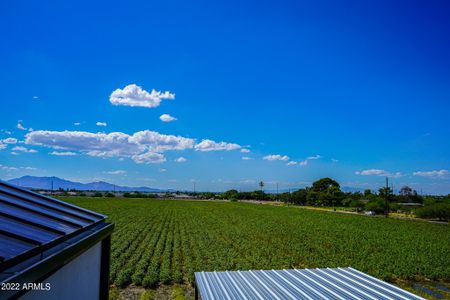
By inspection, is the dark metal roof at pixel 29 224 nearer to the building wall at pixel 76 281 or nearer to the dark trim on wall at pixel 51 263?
the dark trim on wall at pixel 51 263

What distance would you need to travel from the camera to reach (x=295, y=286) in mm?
6078

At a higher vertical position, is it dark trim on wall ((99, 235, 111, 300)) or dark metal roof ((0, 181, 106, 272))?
dark metal roof ((0, 181, 106, 272))

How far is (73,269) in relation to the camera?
4.85 metres

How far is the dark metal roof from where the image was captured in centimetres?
323

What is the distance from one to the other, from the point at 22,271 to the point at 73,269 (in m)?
2.06

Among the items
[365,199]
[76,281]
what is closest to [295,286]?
[76,281]

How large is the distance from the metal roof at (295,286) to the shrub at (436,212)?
52026 mm

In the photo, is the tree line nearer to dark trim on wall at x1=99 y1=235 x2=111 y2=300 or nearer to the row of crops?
the row of crops

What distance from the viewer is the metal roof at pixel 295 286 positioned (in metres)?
5.51

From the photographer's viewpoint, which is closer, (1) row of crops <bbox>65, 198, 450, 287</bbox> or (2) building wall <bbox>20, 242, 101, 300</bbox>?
(2) building wall <bbox>20, 242, 101, 300</bbox>

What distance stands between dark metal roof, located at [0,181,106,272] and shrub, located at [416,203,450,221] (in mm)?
56431

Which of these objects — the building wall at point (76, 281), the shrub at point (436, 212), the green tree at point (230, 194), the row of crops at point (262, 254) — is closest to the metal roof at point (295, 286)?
the building wall at point (76, 281)

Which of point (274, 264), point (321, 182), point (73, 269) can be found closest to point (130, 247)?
point (274, 264)

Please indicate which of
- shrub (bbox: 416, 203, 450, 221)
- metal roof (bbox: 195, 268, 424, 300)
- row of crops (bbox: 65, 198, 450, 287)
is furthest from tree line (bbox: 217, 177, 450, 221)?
metal roof (bbox: 195, 268, 424, 300)
